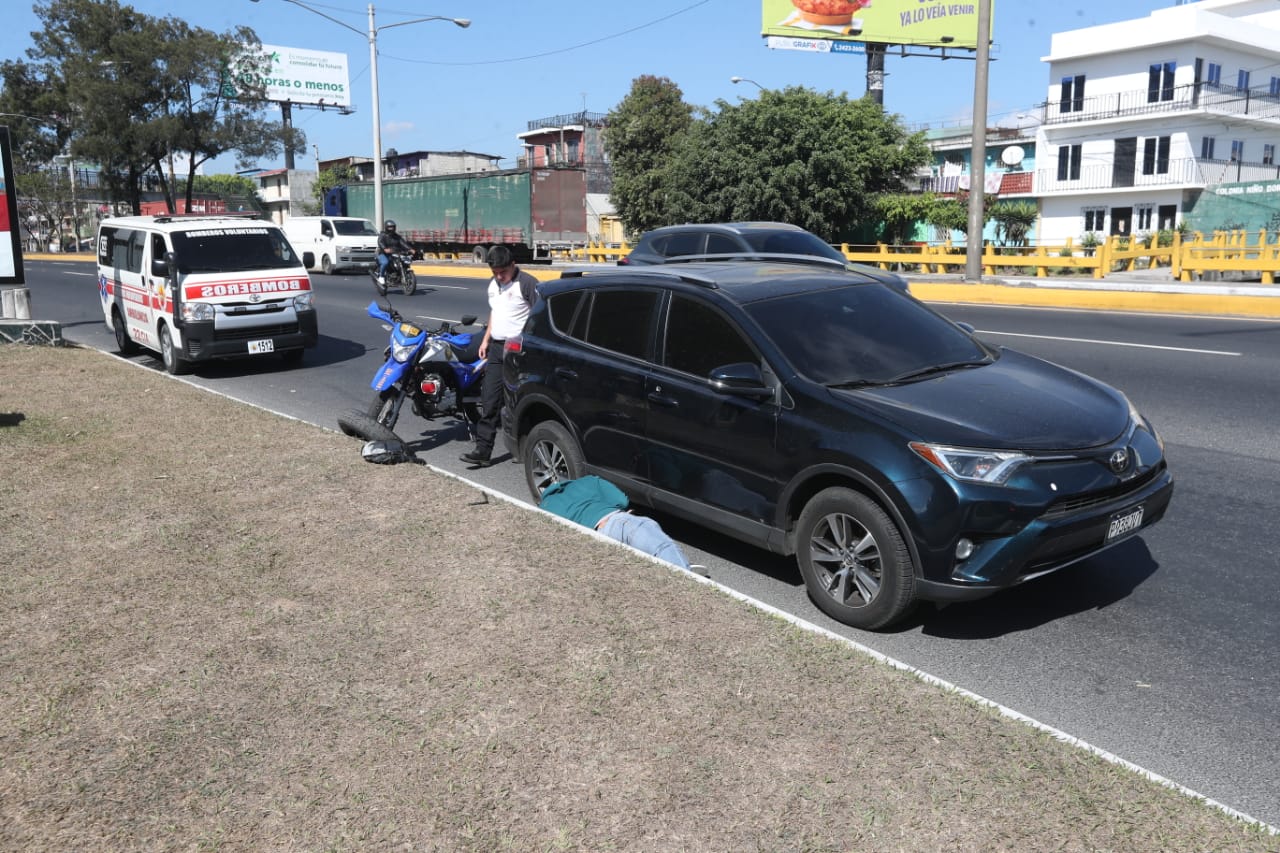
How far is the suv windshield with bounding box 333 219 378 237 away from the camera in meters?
34.5

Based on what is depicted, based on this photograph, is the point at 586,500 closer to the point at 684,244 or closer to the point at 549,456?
the point at 549,456

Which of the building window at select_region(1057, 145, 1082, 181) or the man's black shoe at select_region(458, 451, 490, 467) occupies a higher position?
the building window at select_region(1057, 145, 1082, 181)

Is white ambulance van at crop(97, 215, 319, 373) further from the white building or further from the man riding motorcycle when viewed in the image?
the white building

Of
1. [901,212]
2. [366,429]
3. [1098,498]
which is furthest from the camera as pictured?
[901,212]

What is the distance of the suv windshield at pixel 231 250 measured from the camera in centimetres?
1308

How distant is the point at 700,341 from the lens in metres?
5.74

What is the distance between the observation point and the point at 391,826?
3146 millimetres

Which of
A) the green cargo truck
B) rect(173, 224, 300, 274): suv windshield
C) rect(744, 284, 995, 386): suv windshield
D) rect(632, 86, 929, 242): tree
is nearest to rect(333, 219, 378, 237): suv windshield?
the green cargo truck

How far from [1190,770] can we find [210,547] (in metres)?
4.88

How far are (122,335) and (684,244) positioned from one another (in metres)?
8.33

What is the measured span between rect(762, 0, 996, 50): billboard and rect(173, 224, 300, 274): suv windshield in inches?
1521

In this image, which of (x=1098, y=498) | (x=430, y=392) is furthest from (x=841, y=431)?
(x=430, y=392)

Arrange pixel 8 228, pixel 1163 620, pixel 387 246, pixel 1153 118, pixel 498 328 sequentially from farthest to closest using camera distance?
pixel 1153 118, pixel 387 246, pixel 8 228, pixel 498 328, pixel 1163 620

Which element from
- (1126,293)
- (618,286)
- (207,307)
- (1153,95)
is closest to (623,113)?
(1153,95)
